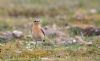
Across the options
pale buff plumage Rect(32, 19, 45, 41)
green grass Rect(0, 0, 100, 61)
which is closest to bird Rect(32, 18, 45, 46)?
pale buff plumage Rect(32, 19, 45, 41)

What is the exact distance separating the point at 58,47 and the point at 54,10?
16.8 metres

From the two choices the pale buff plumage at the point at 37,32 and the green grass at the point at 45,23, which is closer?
the green grass at the point at 45,23

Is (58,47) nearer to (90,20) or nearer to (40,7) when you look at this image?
(90,20)

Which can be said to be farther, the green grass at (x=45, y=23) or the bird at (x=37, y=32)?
the bird at (x=37, y=32)

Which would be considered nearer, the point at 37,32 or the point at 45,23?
the point at 37,32

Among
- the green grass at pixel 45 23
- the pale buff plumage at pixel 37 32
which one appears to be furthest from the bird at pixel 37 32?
the green grass at pixel 45 23

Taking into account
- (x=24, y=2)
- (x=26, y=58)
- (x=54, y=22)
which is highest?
(x=24, y=2)

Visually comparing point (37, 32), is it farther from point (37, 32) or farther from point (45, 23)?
point (45, 23)

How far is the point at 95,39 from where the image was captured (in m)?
20.5

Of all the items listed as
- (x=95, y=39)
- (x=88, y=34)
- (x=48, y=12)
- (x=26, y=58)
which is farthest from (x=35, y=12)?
(x=26, y=58)

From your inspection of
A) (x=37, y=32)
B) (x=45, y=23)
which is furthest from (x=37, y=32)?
(x=45, y=23)

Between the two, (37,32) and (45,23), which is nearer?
(37,32)

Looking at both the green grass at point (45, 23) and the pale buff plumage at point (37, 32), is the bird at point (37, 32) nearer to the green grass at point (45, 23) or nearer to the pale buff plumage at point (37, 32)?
the pale buff plumage at point (37, 32)

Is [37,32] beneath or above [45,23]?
beneath
